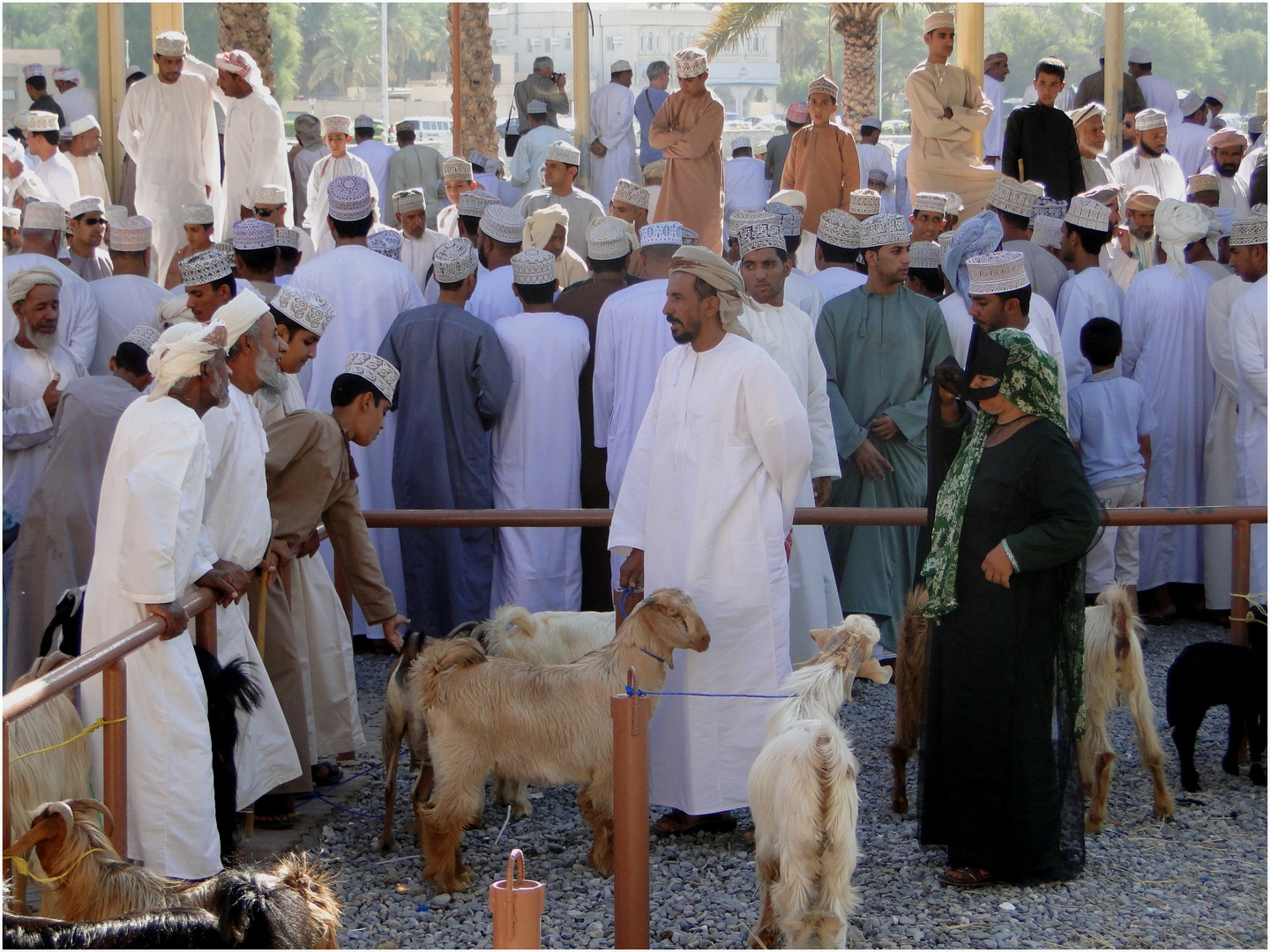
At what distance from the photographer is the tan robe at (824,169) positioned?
10922 mm

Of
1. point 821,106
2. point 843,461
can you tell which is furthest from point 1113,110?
point 843,461

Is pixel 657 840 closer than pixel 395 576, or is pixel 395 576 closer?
pixel 657 840

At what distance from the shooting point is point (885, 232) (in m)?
6.82

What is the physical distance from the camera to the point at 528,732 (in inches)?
167

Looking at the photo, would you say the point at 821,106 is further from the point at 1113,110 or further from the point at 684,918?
the point at 684,918

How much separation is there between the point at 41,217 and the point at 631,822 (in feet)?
20.6

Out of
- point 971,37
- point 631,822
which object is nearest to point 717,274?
point 631,822

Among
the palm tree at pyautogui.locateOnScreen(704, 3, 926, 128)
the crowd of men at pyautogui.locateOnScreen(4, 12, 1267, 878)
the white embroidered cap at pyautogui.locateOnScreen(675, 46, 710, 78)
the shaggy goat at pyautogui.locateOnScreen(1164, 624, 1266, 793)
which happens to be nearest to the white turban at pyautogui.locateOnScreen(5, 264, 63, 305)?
the crowd of men at pyautogui.locateOnScreen(4, 12, 1267, 878)

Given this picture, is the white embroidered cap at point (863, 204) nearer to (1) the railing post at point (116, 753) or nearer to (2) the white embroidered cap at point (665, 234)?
(2) the white embroidered cap at point (665, 234)

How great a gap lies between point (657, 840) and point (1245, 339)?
4452 millimetres

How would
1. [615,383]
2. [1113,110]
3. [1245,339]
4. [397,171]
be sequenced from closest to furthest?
[615,383] < [1245,339] < [397,171] < [1113,110]

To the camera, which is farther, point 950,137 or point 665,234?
point 950,137

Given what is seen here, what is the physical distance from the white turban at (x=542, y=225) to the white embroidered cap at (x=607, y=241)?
1032mm

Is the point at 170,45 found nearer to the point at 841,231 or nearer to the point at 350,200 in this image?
the point at 350,200
